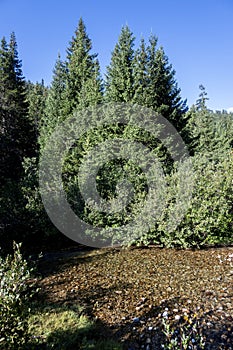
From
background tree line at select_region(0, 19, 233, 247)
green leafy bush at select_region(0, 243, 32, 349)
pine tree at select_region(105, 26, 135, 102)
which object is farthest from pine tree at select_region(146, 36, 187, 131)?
green leafy bush at select_region(0, 243, 32, 349)

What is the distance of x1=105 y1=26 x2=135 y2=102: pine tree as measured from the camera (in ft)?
32.8

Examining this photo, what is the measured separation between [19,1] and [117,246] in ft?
19.8

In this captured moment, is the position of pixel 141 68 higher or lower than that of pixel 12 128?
higher

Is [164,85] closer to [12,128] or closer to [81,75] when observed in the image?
[81,75]

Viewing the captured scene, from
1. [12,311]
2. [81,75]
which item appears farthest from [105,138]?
[12,311]

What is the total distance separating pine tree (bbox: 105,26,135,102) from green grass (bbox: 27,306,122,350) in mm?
8452

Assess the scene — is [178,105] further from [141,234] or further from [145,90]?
[141,234]

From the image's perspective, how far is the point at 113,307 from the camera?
3.23 meters

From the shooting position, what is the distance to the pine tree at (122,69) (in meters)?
9.99

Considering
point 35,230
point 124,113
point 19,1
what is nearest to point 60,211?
point 35,230

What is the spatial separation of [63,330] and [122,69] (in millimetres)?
10193

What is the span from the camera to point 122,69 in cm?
1040

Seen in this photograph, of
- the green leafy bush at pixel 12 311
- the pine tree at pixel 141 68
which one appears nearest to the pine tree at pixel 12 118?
the pine tree at pixel 141 68

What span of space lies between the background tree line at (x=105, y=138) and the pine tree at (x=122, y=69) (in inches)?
1.6
